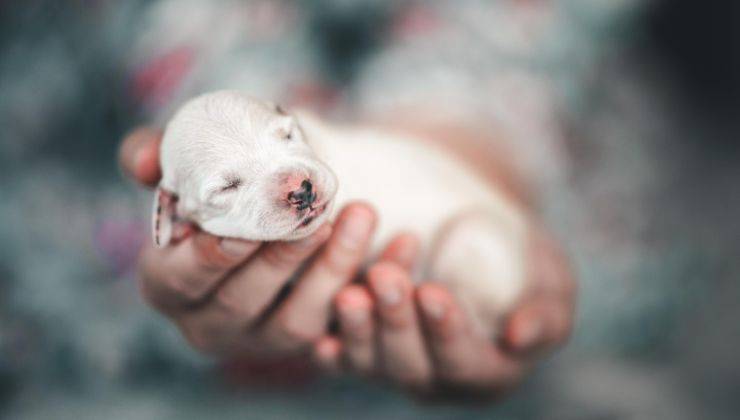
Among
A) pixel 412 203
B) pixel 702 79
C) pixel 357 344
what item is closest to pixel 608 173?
pixel 702 79

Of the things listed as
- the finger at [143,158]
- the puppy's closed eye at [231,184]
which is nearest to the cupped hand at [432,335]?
the puppy's closed eye at [231,184]

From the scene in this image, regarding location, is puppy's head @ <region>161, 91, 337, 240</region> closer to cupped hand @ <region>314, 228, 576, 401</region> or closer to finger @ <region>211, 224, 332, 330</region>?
finger @ <region>211, 224, 332, 330</region>

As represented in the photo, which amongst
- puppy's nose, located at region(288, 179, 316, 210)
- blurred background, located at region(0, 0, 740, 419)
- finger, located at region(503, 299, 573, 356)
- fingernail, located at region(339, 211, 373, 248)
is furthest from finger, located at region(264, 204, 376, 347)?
blurred background, located at region(0, 0, 740, 419)

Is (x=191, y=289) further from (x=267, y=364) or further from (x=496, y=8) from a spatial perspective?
(x=496, y=8)

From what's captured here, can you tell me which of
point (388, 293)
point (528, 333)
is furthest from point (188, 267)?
point (528, 333)

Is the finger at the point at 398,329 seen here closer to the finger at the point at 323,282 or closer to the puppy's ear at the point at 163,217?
the finger at the point at 323,282
